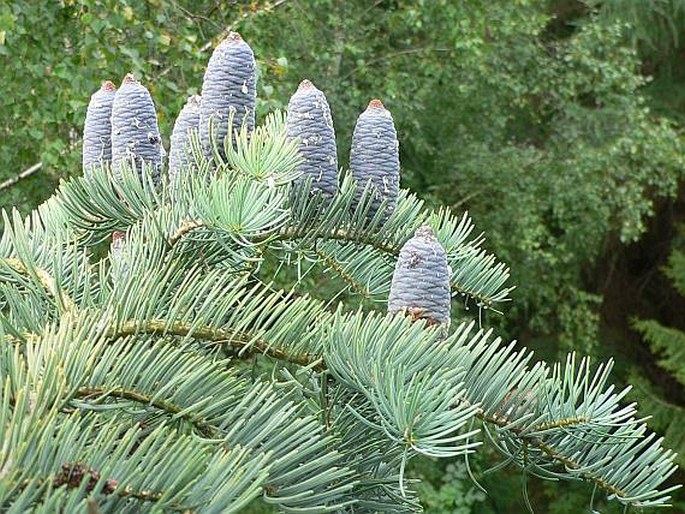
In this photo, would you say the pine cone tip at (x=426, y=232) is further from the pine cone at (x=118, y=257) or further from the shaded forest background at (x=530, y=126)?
the shaded forest background at (x=530, y=126)

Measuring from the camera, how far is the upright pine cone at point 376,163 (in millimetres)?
620

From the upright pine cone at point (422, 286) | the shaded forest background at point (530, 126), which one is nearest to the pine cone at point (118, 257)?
the upright pine cone at point (422, 286)

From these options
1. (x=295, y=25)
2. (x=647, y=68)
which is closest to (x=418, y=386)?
(x=295, y=25)

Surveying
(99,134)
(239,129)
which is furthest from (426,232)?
(99,134)

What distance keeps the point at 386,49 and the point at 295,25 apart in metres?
0.92

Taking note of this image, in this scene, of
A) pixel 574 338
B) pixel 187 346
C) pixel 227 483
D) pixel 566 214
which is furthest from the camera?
pixel 574 338

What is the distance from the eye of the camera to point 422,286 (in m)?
0.50

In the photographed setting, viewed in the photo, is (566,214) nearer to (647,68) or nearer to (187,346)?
(647,68)

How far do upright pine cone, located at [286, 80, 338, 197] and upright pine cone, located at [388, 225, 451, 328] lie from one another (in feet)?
0.34

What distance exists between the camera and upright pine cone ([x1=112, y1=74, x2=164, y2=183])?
625mm

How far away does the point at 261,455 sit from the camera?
1.18 ft

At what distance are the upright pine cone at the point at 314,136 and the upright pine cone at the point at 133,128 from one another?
3.9 inches

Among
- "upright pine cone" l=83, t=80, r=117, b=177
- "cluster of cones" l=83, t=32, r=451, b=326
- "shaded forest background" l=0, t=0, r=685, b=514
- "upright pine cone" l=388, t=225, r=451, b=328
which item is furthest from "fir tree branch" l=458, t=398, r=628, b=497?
"shaded forest background" l=0, t=0, r=685, b=514

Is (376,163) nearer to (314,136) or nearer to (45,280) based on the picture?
(314,136)
